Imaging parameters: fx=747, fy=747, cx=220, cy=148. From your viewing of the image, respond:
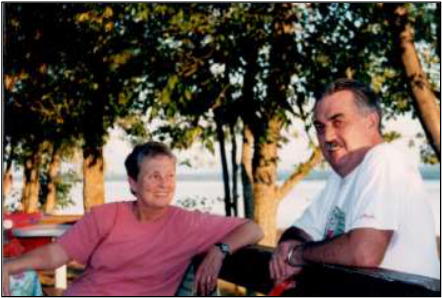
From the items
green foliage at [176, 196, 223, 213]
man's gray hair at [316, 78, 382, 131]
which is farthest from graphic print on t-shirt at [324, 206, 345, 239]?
green foliage at [176, 196, 223, 213]

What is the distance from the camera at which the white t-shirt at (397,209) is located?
8.55ft

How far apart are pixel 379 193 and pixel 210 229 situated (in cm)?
118

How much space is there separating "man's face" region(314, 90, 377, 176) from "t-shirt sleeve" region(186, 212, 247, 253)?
77 centimetres

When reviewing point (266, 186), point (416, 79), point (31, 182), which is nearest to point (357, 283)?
point (416, 79)

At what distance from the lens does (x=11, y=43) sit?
1212cm

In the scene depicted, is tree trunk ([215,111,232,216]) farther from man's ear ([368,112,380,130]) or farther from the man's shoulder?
the man's shoulder

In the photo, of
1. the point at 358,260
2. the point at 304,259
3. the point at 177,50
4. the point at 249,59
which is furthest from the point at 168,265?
the point at 177,50

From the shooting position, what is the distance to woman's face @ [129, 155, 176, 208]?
3643 mm

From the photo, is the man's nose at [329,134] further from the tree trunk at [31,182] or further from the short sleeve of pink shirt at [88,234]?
the tree trunk at [31,182]

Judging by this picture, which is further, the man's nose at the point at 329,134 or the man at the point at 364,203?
the man's nose at the point at 329,134

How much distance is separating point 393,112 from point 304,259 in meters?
11.9

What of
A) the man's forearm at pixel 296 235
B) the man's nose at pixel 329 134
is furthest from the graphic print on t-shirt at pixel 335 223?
the man's nose at pixel 329 134

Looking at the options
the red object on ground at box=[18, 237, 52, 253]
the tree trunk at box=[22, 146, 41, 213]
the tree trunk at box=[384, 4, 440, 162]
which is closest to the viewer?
the tree trunk at box=[384, 4, 440, 162]

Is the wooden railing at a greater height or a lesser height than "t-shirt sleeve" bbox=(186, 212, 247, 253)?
lesser
